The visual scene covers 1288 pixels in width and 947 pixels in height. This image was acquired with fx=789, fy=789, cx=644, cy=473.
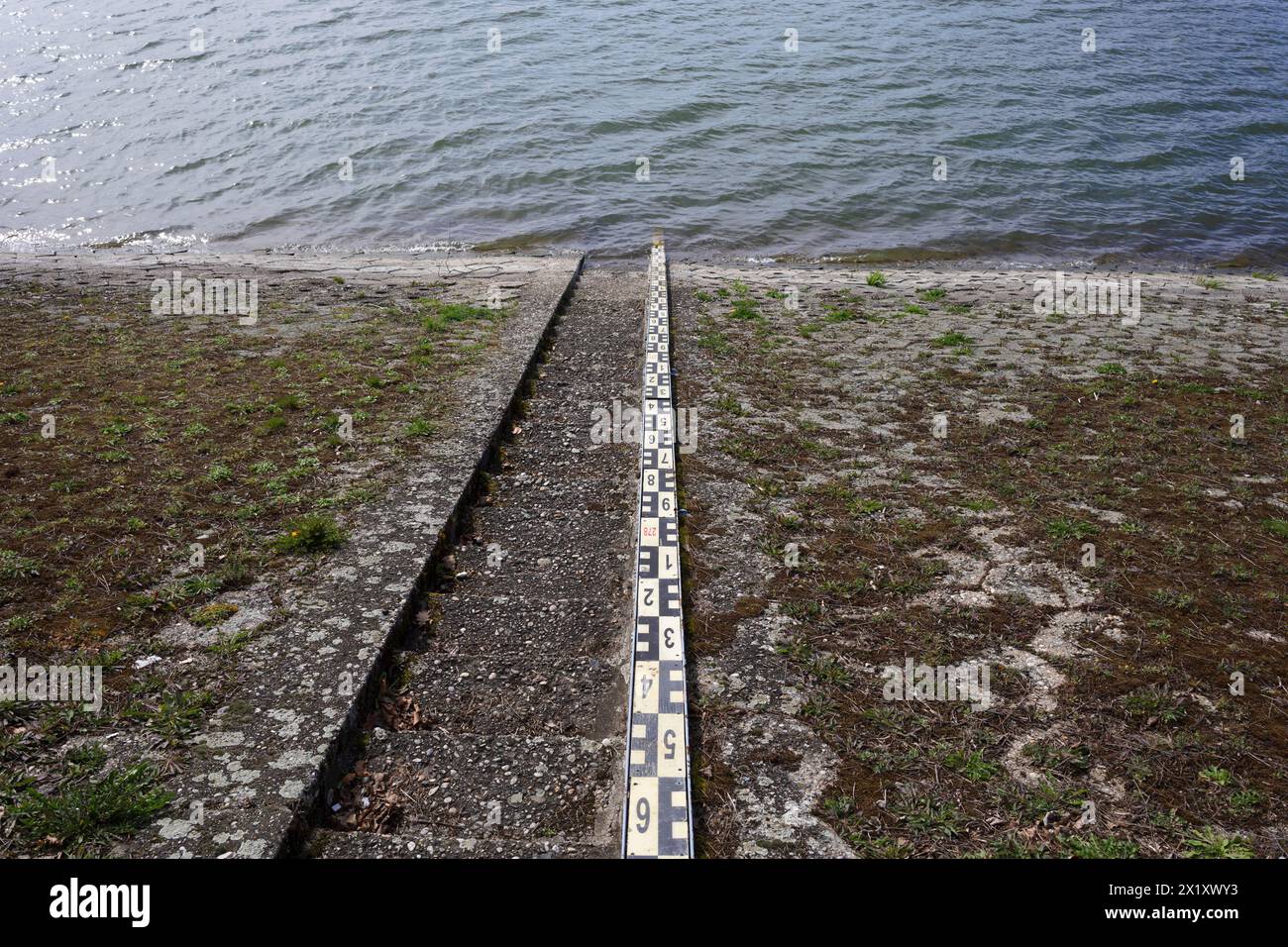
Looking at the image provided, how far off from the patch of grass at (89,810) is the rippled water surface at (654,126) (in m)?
12.4

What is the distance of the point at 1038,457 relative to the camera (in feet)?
19.3

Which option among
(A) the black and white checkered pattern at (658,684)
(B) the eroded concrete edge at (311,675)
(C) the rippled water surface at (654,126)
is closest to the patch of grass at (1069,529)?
(A) the black and white checkered pattern at (658,684)

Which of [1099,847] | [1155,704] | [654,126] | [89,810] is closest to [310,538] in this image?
[89,810]

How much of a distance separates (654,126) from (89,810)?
1908 centimetres

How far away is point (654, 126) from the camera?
19141mm

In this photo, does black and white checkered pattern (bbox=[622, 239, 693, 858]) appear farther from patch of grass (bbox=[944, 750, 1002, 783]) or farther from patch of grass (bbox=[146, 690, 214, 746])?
patch of grass (bbox=[146, 690, 214, 746])

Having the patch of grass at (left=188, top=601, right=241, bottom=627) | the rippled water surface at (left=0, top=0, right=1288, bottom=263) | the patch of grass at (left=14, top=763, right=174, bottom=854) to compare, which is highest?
the rippled water surface at (left=0, top=0, right=1288, bottom=263)

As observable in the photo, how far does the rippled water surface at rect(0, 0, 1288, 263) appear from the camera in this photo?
1518cm

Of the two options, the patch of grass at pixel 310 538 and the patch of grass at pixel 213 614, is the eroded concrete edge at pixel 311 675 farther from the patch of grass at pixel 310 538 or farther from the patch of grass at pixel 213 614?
the patch of grass at pixel 213 614

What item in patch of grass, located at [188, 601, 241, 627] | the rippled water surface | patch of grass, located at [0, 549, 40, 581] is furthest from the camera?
the rippled water surface

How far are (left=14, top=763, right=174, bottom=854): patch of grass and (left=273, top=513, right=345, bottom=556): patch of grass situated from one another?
1668mm

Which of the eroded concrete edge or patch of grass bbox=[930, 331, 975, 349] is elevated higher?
patch of grass bbox=[930, 331, 975, 349]

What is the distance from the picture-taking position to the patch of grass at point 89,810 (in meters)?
2.75

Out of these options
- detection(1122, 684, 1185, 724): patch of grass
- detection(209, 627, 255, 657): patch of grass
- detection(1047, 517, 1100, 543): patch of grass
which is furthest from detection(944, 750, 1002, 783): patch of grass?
detection(209, 627, 255, 657): patch of grass
